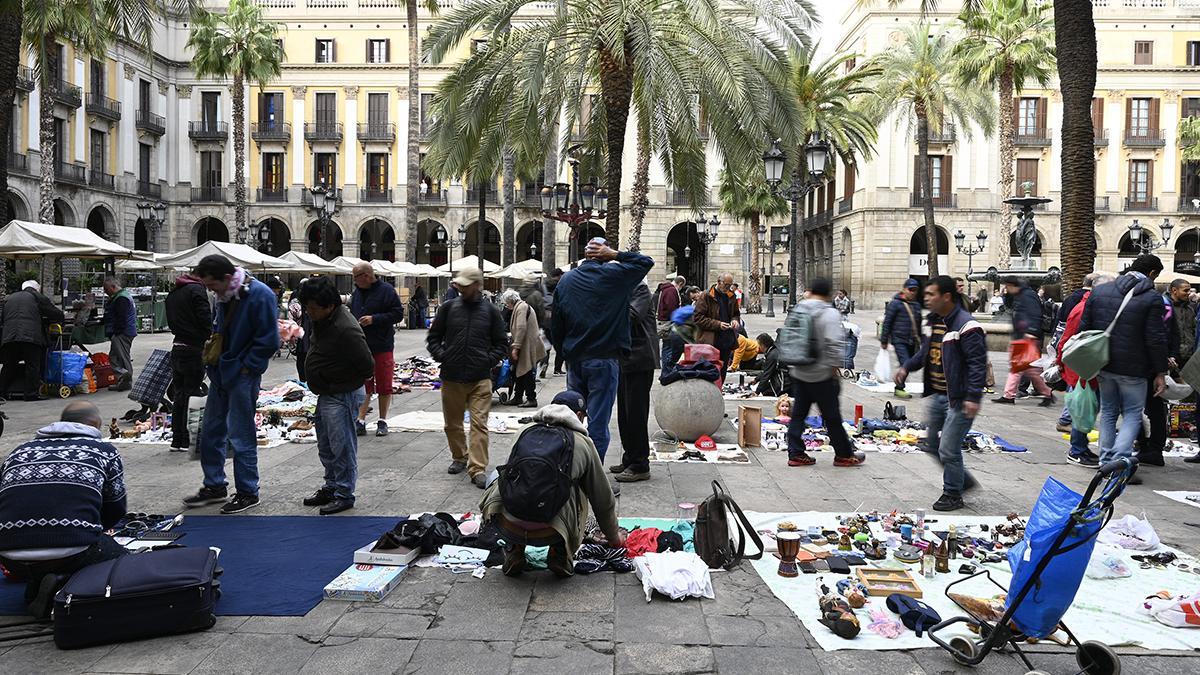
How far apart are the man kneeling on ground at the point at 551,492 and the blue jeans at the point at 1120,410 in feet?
14.4

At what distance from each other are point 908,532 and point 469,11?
1126 centimetres

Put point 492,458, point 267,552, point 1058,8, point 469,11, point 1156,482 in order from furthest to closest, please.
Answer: point 469,11 → point 1058,8 → point 492,458 → point 1156,482 → point 267,552

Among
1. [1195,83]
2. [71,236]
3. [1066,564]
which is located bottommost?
[1066,564]

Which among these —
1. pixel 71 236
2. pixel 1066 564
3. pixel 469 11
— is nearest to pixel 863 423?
pixel 1066 564

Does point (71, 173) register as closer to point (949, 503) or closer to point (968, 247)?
point (949, 503)

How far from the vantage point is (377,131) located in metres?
45.8

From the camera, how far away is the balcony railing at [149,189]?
42.8 m

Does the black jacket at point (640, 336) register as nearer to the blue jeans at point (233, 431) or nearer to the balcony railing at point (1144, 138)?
the blue jeans at point (233, 431)

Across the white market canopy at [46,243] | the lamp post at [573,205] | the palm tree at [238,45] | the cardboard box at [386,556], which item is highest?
the palm tree at [238,45]

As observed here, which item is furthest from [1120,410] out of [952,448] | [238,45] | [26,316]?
[238,45]

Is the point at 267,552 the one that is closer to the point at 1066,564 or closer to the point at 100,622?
the point at 100,622

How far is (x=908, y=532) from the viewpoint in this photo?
4.93 meters

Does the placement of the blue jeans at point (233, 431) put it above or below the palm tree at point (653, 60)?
below

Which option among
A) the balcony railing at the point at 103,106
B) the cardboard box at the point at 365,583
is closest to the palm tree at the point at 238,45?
the balcony railing at the point at 103,106
